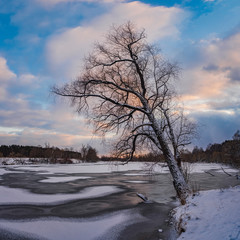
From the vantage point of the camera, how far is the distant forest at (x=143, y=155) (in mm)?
13273

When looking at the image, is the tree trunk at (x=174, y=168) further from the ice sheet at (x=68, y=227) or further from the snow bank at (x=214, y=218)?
the ice sheet at (x=68, y=227)

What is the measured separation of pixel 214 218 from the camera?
600 centimetres

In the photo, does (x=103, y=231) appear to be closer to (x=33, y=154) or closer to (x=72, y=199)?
(x=72, y=199)

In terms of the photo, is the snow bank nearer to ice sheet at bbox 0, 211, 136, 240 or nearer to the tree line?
ice sheet at bbox 0, 211, 136, 240

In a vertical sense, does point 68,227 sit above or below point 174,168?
below

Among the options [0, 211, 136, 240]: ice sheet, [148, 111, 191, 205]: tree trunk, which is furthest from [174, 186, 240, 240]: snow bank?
[0, 211, 136, 240]: ice sheet

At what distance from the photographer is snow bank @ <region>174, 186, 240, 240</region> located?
498cm

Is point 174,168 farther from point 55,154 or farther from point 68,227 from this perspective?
point 55,154

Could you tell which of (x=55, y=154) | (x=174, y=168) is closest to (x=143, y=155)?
(x=174, y=168)

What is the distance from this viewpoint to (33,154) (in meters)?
113

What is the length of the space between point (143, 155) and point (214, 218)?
5.74m

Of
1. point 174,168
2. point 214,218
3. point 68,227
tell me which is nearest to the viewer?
point 214,218

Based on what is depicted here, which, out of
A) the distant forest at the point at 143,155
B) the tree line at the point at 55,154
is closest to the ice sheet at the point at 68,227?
the distant forest at the point at 143,155

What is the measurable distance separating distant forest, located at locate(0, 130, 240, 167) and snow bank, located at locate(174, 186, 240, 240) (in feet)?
14.4
